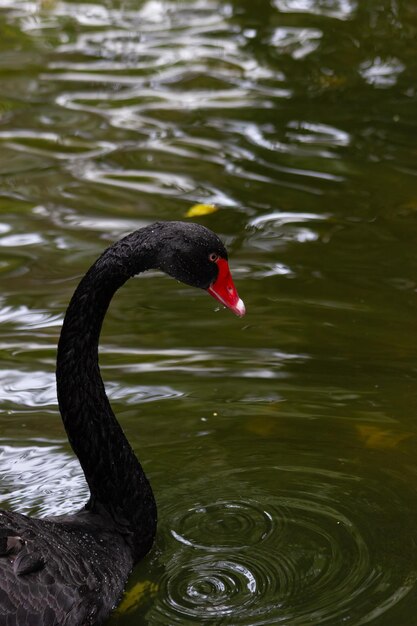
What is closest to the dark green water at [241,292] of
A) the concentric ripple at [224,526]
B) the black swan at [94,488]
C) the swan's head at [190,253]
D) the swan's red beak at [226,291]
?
the concentric ripple at [224,526]

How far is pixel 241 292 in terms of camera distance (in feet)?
17.3

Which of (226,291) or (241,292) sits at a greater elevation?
(226,291)

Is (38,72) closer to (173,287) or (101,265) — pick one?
(173,287)

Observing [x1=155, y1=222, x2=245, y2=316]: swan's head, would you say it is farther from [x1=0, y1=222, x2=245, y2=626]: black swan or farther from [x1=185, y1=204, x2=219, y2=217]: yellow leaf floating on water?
[x1=185, y1=204, x2=219, y2=217]: yellow leaf floating on water

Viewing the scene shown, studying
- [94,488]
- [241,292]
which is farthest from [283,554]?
[241,292]

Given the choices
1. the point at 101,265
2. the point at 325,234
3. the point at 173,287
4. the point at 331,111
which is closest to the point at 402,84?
the point at 331,111

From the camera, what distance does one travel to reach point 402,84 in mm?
7797

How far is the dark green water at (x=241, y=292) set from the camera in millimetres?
3629

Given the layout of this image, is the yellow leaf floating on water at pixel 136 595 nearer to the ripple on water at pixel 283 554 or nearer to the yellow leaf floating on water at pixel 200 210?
the ripple on water at pixel 283 554

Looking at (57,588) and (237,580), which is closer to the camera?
(57,588)

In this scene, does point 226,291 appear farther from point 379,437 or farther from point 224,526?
point 379,437

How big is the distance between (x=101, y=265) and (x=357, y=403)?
1.34m

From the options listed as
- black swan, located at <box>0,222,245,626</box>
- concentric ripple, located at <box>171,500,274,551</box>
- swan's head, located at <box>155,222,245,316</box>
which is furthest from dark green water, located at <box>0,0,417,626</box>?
swan's head, located at <box>155,222,245,316</box>

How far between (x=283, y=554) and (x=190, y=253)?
0.91 m
